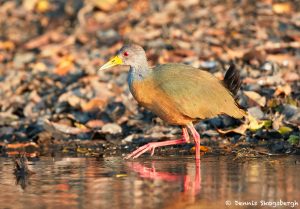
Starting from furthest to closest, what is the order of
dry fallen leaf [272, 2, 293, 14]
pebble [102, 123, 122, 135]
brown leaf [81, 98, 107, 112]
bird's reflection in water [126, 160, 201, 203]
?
dry fallen leaf [272, 2, 293, 14] < brown leaf [81, 98, 107, 112] < pebble [102, 123, 122, 135] < bird's reflection in water [126, 160, 201, 203]

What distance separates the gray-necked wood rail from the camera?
33.9 ft

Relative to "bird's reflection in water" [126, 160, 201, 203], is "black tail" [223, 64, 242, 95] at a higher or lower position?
higher

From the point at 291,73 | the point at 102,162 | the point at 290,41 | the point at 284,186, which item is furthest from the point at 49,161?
the point at 290,41

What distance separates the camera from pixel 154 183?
8242mm

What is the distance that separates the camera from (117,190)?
7867mm

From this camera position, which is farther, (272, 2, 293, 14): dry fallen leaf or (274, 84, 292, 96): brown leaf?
(272, 2, 293, 14): dry fallen leaf

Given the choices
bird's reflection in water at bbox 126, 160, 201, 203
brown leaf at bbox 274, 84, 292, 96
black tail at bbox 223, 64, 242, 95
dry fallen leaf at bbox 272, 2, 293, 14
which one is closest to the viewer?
bird's reflection in water at bbox 126, 160, 201, 203

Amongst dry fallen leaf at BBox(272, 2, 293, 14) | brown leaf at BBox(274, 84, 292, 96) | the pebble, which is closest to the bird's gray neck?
the pebble

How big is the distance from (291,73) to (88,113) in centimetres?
348

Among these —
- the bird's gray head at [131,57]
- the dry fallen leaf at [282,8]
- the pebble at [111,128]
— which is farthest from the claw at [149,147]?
the dry fallen leaf at [282,8]

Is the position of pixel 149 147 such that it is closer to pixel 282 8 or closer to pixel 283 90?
pixel 283 90

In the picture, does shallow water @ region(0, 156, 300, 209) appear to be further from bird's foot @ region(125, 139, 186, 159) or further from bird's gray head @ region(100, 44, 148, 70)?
bird's gray head @ region(100, 44, 148, 70)

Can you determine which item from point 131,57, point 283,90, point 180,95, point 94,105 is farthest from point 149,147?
point 94,105

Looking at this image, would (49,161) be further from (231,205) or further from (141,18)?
(141,18)
